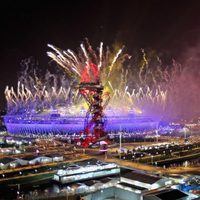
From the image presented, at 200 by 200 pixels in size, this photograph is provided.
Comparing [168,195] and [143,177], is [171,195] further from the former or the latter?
[143,177]

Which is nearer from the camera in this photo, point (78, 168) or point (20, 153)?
point (78, 168)

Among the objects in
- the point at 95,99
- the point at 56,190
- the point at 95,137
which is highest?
the point at 95,99

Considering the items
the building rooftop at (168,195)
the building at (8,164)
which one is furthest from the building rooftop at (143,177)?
the building at (8,164)

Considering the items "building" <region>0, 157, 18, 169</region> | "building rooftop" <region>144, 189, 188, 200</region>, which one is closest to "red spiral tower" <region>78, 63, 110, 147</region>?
"building" <region>0, 157, 18, 169</region>

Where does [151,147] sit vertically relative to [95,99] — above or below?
below

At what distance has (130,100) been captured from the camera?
235 ft

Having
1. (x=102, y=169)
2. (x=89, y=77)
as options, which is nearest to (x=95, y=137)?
(x=89, y=77)

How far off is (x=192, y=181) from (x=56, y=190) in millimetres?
11189

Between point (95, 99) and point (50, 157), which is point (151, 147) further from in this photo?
point (50, 157)

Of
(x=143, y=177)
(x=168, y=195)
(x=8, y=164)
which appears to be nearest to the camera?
(x=168, y=195)

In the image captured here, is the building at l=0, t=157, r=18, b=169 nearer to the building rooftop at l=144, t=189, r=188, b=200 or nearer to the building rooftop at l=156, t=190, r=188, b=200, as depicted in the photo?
the building rooftop at l=144, t=189, r=188, b=200

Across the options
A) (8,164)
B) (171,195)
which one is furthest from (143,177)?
(8,164)

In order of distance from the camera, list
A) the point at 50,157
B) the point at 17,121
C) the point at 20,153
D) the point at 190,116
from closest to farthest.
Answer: the point at 50,157 < the point at 20,153 < the point at 17,121 < the point at 190,116

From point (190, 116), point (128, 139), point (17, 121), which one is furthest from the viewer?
point (190, 116)
